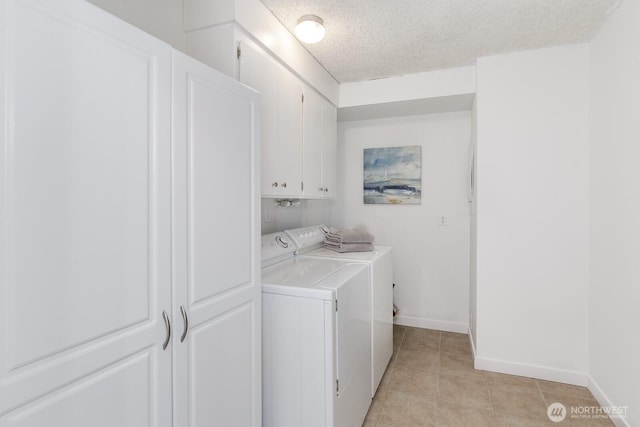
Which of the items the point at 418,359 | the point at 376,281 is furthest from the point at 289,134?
the point at 418,359

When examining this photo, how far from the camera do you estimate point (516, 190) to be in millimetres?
2537

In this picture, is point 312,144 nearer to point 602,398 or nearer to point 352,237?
point 352,237

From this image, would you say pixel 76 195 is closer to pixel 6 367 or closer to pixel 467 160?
pixel 6 367

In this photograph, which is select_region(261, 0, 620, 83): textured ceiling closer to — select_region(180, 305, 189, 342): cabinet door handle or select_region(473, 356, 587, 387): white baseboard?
select_region(180, 305, 189, 342): cabinet door handle

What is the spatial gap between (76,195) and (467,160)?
129 inches

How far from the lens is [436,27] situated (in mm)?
2203

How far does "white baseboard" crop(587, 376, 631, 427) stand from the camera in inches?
73.5

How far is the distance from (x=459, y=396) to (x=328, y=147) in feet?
7.13

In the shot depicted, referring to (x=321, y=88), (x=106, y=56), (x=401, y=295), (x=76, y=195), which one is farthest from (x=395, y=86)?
(x=76, y=195)

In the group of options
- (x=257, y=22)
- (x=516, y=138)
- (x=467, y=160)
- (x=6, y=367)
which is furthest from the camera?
(x=467, y=160)

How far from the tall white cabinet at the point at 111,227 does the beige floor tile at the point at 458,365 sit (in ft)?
6.39

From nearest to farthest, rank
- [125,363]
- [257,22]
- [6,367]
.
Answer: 1. [6,367]
2. [125,363]
3. [257,22]

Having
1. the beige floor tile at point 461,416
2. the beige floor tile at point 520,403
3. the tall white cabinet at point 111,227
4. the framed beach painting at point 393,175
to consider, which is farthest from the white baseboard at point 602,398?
the tall white cabinet at point 111,227

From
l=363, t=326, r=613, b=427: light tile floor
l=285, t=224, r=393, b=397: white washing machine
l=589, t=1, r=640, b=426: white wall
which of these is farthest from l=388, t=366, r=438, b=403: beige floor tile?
l=589, t=1, r=640, b=426: white wall
